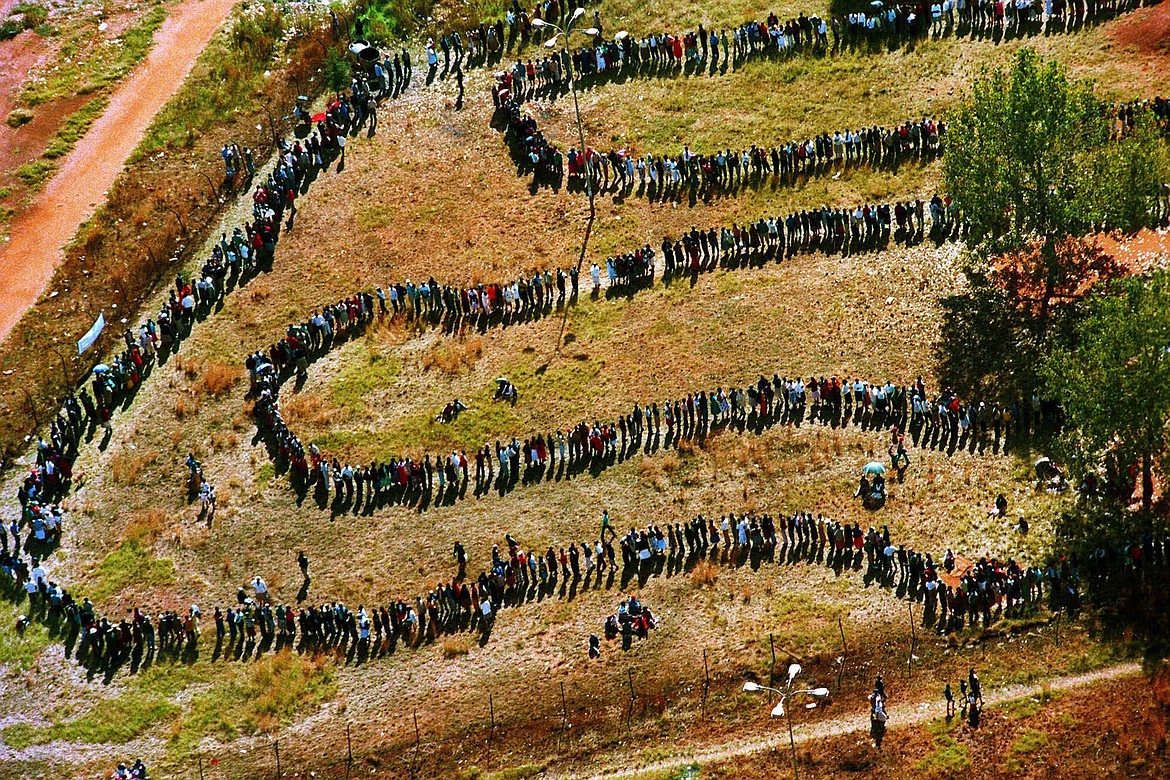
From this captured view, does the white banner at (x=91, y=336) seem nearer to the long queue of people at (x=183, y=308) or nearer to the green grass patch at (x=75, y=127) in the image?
the long queue of people at (x=183, y=308)

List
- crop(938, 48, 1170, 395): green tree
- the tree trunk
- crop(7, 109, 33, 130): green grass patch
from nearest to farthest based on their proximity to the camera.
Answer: the tree trunk < crop(938, 48, 1170, 395): green tree < crop(7, 109, 33, 130): green grass patch

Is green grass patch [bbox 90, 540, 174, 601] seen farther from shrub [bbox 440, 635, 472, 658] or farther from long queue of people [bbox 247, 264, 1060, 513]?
shrub [bbox 440, 635, 472, 658]

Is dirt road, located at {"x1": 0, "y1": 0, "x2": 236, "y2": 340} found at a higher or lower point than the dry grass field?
higher

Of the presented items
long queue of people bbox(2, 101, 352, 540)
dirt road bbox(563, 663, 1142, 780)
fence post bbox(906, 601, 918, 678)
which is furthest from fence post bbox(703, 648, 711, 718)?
long queue of people bbox(2, 101, 352, 540)

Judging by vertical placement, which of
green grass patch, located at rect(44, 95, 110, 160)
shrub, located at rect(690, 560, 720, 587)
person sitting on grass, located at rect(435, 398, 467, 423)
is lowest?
Answer: shrub, located at rect(690, 560, 720, 587)

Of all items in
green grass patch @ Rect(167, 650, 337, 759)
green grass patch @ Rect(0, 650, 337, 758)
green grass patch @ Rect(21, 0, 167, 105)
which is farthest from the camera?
green grass patch @ Rect(21, 0, 167, 105)

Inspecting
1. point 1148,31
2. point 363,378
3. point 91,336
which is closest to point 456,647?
point 363,378

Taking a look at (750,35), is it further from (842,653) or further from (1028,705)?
(1028,705)
